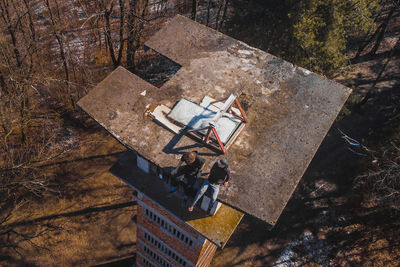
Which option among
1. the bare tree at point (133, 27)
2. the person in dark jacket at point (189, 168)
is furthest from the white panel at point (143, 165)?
the bare tree at point (133, 27)

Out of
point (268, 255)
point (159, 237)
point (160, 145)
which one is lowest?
point (268, 255)

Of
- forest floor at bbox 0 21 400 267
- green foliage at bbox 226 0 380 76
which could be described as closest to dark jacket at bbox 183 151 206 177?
forest floor at bbox 0 21 400 267

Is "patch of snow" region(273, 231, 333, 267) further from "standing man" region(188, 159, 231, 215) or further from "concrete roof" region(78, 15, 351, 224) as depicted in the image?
"standing man" region(188, 159, 231, 215)

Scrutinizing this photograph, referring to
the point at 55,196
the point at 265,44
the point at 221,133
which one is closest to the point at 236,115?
the point at 221,133

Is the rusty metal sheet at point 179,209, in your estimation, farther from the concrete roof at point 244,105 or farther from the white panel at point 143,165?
the concrete roof at point 244,105

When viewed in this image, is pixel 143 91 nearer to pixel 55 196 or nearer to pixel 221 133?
pixel 221 133

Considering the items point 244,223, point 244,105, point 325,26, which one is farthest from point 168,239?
point 325,26
